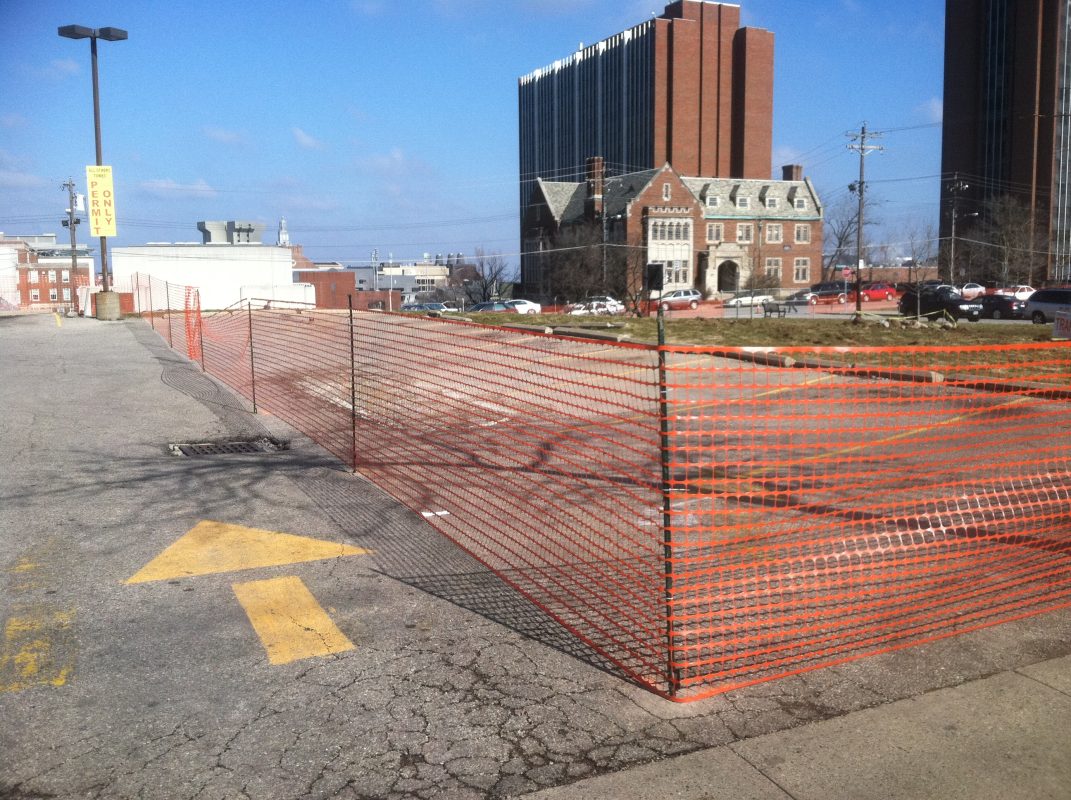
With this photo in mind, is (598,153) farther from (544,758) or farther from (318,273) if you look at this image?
(544,758)

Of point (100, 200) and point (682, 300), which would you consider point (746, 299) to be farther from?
point (100, 200)

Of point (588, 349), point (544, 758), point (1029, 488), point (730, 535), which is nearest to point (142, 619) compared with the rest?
point (544, 758)

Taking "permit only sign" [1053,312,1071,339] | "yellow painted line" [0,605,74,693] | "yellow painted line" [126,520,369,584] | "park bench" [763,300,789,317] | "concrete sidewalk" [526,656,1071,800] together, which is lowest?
"concrete sidewalk" [526,656,1071,800]

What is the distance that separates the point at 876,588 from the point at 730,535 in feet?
4.36

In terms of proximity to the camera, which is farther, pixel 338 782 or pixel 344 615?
pixel 344 615

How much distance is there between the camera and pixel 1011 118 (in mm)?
88062

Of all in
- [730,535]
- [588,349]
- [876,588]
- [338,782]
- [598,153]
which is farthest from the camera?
[598,153]

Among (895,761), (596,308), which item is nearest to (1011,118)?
(596,308)

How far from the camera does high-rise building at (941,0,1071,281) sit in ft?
275

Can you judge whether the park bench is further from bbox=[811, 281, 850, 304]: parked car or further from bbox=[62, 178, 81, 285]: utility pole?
bbox=[62, 178, 81, 285]: utility pole

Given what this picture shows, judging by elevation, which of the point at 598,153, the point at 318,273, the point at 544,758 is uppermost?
the point at 598,153

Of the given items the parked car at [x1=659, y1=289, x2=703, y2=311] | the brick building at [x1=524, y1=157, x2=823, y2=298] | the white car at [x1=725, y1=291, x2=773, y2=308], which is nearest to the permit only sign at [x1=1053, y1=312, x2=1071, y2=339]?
the white car at [x1=725, y1=291, x2=773, y2=308]

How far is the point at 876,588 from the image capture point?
19.0ft

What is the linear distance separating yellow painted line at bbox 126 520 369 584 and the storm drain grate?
10.8 feet
